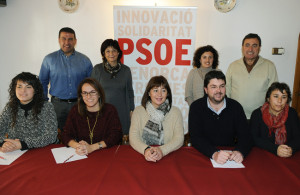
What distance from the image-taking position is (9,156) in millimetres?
1870

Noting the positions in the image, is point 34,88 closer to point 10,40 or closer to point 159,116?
point 159,116

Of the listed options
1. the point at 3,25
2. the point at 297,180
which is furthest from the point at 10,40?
the point at 297,180

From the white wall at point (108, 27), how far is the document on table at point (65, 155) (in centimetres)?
246

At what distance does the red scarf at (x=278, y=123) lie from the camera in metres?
2.14

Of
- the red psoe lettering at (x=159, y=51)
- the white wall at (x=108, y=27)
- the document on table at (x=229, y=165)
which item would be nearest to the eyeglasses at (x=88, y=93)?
the document on table at (x=229, y=165)

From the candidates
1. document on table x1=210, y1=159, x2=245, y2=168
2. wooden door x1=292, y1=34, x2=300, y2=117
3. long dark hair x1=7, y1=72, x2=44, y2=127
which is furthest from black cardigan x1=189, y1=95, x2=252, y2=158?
wooden door x1=292, y1=34, x2=300, y2=117

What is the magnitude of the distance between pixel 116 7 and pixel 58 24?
125cm

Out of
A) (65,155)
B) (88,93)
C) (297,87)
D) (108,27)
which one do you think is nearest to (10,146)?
(65,155)

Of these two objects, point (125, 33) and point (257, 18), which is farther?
point (257, 18)

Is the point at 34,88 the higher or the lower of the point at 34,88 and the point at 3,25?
the lower

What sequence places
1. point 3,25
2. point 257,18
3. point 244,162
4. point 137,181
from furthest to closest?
point 3,25 < point 257,18 < point 244,162 < point 137,181

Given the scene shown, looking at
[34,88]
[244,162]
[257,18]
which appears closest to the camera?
[244,162]

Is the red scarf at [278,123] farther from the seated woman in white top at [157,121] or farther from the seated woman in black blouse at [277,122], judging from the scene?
the seated woman in white top at [157,121]

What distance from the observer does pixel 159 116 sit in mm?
2219
